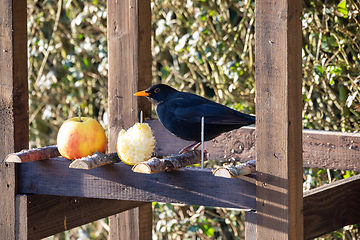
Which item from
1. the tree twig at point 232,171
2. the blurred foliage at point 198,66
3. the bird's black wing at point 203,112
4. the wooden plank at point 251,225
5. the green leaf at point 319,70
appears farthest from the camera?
the blurred foliage at point 198,66

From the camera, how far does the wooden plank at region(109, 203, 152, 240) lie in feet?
7.94

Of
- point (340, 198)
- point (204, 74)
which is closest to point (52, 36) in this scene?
point (204, 74)

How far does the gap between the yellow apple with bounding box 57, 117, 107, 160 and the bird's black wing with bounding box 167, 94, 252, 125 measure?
274 millimetres

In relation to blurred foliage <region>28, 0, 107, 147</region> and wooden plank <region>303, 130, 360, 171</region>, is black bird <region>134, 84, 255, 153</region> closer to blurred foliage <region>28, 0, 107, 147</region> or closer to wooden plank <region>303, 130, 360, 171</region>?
wooden plank <region>303, 130, 360, 171</region>

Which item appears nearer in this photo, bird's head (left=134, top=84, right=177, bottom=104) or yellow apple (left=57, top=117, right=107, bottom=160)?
yellow apple (left=57, top=117, right=107, bottom=160)

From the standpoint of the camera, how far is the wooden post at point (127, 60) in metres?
2.25

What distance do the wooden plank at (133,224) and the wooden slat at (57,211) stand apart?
0.36 feet

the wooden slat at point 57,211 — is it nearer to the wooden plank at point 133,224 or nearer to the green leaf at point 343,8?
the wooden plank at point 133,224

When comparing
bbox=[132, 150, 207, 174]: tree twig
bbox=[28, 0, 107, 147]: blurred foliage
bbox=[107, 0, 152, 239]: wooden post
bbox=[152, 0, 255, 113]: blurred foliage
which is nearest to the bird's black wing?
bbox=[132, 150, 207, 174]: tree twig

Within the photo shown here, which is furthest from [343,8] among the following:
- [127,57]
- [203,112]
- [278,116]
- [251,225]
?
[251,225]

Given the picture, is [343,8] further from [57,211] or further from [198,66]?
[57,211]

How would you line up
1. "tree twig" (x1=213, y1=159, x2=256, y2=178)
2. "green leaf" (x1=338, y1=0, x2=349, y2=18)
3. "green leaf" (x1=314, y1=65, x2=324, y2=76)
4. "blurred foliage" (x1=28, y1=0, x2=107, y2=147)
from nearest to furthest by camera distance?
"tree twig" (x1=213, y1=159, x2=256, y2=178) < "green leaf" (x1=338, y1=0, x2=349, y2=18) < "green leaf" (x1=314, y1=65, x2=324, y2=76) < "blurred foliage" (x1=28, y1=0, x2=107, y2=147)

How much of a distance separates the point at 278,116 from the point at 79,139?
2.15 feet

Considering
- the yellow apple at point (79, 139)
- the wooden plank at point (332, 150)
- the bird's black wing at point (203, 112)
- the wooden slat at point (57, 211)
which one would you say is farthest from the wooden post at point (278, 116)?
the wooden slat at point (57, 211)
